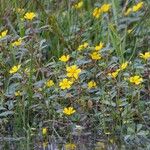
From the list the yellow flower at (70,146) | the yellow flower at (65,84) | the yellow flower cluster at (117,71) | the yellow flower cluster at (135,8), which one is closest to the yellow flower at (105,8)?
the yellow flower cluster at (135,8)

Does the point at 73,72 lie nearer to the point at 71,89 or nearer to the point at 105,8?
the point at 71,89

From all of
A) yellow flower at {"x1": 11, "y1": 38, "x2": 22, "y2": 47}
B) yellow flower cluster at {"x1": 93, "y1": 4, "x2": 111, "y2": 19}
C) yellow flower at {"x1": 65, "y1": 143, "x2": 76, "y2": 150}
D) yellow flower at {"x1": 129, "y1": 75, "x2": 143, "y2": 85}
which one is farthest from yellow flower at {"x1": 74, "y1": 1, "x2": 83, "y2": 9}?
yellow flower at {"x1": 65, "y1": 143, "x2": 76, "y2": 150}

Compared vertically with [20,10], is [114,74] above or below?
below

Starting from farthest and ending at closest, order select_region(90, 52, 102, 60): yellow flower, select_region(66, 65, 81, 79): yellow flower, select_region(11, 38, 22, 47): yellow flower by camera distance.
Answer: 1. select_region(11, 38, 22, 47): yellow flower
2. select_region(90, 52, 102, 60): yellow flower
3. select_region(66, 65, 81, 79): yellow flower

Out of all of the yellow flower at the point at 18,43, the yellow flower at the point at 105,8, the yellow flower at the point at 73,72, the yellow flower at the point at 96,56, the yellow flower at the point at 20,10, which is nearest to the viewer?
the yellow flower at the point at 73,72

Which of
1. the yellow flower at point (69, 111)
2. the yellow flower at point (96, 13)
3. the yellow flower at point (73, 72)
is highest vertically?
the yellow flower at point (96, 13)

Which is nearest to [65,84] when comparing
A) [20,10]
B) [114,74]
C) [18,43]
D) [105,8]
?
[114,74]

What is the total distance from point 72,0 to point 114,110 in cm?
99

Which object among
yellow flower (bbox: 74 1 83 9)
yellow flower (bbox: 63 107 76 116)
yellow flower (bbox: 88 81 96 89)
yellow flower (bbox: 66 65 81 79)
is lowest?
yellow flower (bbox: 63 107 76 116)

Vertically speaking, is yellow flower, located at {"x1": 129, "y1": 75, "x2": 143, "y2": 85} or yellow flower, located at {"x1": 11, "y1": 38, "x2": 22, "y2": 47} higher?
yellow flower, located at {"x1": 11, "y1": 38, "x2": 22, "y2": 47}

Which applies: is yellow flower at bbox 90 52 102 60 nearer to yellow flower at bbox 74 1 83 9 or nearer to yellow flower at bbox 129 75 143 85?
yellow flower at bbox 129 75 143 85

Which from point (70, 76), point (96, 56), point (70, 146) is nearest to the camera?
point (70, 146)

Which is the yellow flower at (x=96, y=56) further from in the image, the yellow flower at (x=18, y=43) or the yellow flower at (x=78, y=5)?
the yellow flower at (x=78, y=5)

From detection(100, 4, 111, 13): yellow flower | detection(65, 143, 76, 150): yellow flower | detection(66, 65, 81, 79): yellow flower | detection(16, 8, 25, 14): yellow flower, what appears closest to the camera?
detection(65, 143, 76, 150): yellow flower
